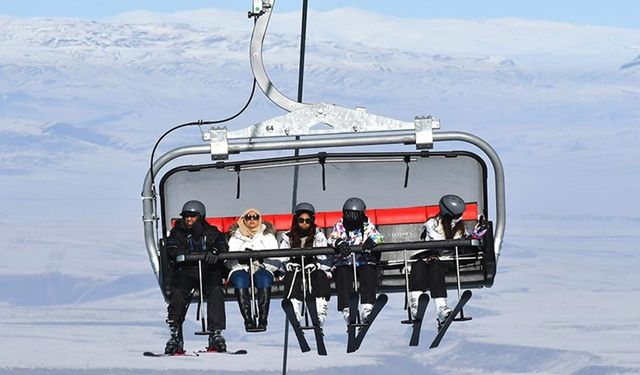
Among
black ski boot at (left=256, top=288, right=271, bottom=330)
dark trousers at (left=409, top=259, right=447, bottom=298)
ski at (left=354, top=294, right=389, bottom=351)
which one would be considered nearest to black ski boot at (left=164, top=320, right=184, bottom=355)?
black ski boot at (left=256, top=288, right=271, bottom=330)

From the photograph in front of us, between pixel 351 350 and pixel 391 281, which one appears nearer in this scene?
pixel 351 350

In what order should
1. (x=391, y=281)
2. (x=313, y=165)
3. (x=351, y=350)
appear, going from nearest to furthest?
(x=351, y=350), (x=391, y=281), (x=313, y=165)

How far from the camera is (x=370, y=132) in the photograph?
17469 mm

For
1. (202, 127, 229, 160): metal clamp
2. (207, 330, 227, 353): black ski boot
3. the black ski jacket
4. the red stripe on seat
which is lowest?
(207, 330, 227, 353): black ski boot

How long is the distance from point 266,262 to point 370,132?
1.93m

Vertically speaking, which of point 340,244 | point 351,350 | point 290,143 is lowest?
point 351,350

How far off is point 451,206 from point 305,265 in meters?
1.77

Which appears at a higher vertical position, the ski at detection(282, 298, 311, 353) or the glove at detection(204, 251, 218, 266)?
the glove at detection(204, 251, 218, 266)

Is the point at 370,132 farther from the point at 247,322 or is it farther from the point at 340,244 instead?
the point at 247,322

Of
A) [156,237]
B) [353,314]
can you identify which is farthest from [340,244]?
[156,237]

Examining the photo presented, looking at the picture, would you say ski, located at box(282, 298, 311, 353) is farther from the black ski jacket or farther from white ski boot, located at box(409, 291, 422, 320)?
white ski boot, located at box(409, 291, 422, 320)

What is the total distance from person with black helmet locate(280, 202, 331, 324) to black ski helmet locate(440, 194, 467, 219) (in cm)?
137

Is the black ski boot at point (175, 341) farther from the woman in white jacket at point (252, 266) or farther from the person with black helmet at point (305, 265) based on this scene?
the person with black helmet at point (305, 265)

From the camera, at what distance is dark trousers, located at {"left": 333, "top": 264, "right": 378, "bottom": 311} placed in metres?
17.6
